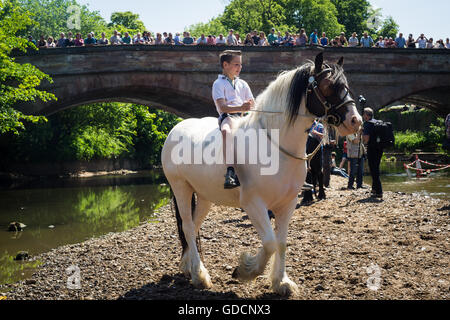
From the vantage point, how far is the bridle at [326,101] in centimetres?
496

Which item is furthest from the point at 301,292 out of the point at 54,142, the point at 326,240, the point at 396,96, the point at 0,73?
the point at 54,142

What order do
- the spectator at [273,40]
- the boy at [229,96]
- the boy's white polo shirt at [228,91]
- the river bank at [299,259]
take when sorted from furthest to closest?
the spectator at [273,40], the boy's white polo shirt at [228,91], the boy at [229,96], the river bank at [299,259]

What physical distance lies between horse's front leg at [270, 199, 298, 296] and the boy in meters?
0.85

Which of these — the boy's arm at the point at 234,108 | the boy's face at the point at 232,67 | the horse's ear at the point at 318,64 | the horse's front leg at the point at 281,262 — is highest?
the boy's face at the point at 232,67

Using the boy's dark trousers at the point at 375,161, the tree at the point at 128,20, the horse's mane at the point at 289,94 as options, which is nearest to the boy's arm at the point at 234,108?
the horse's mane at the point at 289,94

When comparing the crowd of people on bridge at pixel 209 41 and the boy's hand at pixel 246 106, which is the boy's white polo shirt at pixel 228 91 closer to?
the boy's hand at pixel 246 106

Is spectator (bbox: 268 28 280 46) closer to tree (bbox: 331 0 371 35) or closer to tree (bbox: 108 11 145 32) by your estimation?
tree (bbox: 331 0 371 35)

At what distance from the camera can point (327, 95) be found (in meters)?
5.06

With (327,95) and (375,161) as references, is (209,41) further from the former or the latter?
(327,95)

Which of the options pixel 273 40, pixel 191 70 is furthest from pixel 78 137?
pixel 273 40

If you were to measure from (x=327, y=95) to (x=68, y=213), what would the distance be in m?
12.2

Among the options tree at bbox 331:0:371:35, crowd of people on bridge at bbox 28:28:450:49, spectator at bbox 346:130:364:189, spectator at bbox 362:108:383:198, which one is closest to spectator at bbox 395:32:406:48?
crowd of people on bridge at bbox 28:28:450:49

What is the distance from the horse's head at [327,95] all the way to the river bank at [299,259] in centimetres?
178

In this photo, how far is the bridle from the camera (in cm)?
496
